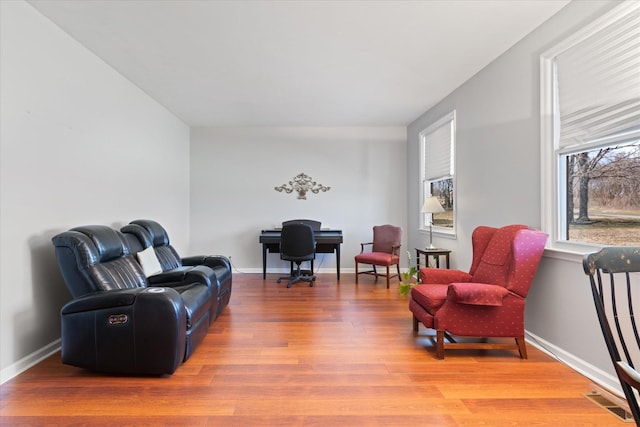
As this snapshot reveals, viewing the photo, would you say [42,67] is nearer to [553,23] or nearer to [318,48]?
[318,48]

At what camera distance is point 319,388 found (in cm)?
208

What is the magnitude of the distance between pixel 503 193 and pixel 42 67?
4.25m

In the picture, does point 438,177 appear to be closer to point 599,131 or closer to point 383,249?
point 383,249

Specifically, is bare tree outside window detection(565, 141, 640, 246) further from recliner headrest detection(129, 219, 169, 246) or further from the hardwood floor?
recliner headrest detection(129, 219, 169, 246)

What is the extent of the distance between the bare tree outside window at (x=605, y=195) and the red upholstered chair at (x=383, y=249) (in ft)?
8.87

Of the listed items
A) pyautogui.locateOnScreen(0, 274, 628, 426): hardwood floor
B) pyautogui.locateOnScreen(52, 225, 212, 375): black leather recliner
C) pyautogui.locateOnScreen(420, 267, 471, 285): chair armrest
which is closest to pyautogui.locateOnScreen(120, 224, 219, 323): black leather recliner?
pyautogui.locateOnScreen(0, 274, 628, 426): hardwood floor

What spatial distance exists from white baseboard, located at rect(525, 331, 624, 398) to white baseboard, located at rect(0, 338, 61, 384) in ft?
13.2

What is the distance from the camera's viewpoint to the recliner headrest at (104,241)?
252cm

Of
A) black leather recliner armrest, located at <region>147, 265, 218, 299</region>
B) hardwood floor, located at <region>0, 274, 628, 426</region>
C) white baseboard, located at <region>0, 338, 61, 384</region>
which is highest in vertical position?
black leather recliner armrest, located at <region>147, 265, 218, 299</region>

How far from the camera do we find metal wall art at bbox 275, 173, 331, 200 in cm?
609

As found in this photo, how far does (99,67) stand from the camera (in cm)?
328

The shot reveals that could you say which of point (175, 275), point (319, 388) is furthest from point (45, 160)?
point (319, 388)

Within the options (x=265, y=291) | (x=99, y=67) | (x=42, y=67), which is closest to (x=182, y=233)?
(x=265, y=291)

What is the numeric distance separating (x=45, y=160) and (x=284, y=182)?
3.84 metres
